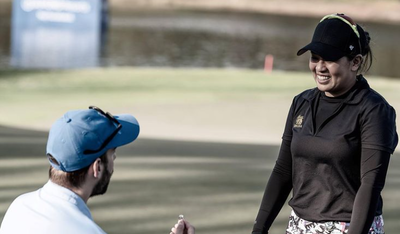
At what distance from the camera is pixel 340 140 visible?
265cm

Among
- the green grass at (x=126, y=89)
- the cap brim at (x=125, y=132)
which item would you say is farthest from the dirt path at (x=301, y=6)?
the cap brim at (x=125, y=132)

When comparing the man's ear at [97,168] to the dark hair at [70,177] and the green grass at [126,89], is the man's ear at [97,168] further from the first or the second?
the green grass at [126,89]

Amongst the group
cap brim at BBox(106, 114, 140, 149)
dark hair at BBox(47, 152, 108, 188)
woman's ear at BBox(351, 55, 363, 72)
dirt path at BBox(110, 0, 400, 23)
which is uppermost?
woman's ear at BBox(351, 55, 363, 72)

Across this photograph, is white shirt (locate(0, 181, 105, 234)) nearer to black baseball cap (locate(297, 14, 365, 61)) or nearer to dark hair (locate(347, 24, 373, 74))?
black baseball cap (locate(297, 14, 365, 61))

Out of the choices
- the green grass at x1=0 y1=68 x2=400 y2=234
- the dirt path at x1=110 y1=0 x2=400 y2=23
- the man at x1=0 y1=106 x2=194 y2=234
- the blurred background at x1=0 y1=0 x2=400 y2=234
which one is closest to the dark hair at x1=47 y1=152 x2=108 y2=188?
the man at x1=0 y1=106 x2=194 y2=234

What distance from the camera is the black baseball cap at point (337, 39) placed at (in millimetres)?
2652

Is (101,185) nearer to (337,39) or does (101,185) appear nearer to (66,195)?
(66,195)

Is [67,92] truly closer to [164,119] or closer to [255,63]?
[164,119]

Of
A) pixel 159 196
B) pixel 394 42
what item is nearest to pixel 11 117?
pixel 159 196

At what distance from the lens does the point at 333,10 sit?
54.7 m

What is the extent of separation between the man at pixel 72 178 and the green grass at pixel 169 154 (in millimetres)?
2759

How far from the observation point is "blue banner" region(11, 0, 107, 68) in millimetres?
23594

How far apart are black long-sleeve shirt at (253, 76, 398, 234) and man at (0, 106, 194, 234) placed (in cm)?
81

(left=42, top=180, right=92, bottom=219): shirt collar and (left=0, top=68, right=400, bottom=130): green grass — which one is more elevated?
(left=42, top=180, right=92, bottom=219): shirt collar
